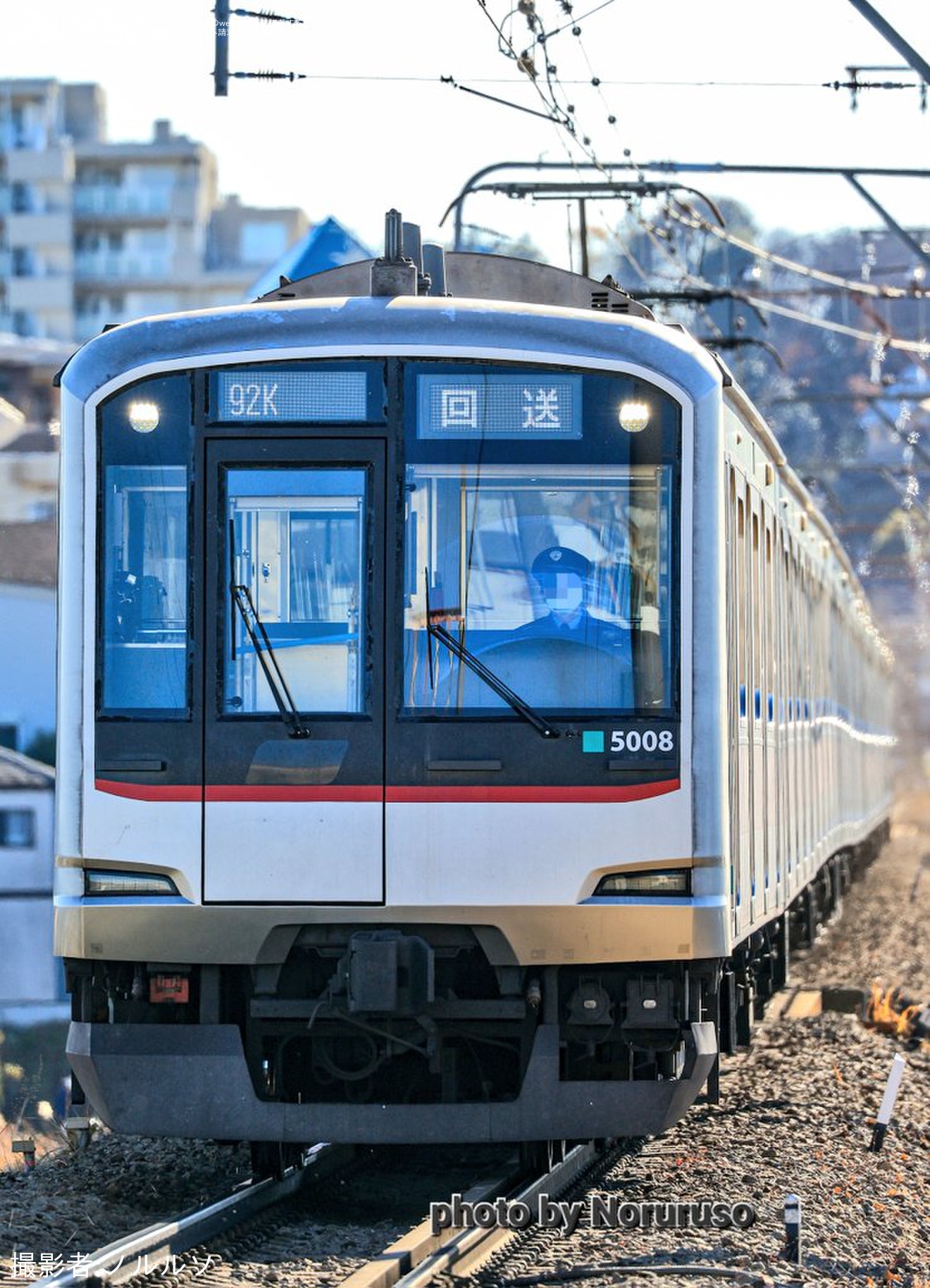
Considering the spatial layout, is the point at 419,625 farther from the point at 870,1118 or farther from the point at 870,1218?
the point at 870,1118

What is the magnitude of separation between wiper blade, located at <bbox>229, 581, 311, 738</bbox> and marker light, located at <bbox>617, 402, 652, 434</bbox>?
139 centimetres

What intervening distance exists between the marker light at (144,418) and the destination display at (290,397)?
0.66 feet

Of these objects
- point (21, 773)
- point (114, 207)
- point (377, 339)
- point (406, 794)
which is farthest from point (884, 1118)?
point (114, 207)

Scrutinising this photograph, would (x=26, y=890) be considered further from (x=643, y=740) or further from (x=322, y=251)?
(x=643, y=740)

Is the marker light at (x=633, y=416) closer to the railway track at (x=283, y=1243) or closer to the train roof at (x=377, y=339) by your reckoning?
the train roof at (x=377, y=339)

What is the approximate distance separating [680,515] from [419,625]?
0.97 meters

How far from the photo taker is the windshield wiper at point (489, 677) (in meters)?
7.10

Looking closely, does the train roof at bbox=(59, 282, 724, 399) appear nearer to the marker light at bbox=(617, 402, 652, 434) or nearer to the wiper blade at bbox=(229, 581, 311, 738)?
the marker light at bbox=(617, 402, 652, 434)

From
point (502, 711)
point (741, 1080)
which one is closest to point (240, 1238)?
point (502, 711)

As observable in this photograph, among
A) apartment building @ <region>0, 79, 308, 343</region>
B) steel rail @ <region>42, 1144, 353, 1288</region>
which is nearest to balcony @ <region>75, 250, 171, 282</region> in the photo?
apartment building @ <region>0, 79, 308, 343</region>

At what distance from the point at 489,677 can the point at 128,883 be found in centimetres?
140

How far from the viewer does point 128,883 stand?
718cm

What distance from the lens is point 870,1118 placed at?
10.3 metres

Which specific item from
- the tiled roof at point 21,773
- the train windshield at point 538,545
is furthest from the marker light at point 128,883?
the tiled roof at point 21,773
